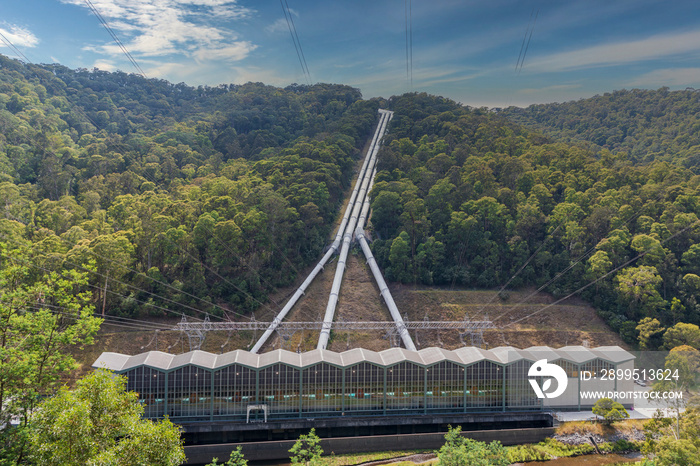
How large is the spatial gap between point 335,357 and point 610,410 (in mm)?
17791

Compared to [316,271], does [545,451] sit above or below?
below

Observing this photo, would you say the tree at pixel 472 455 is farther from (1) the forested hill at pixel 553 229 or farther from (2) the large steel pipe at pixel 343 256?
(1) the forested hill at pixel 553 229

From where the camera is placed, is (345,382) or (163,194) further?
(163,194)

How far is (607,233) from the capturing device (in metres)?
45.2

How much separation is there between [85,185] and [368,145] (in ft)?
180

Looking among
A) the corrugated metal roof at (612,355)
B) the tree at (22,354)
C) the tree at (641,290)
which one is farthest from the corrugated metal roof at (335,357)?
the tree at (641,290)

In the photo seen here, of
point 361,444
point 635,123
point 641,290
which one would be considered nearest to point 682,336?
point 641,290

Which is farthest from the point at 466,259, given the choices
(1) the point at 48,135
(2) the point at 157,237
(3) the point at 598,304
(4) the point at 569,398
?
(1) the point at 48,135

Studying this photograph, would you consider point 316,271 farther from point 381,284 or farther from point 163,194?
point 163,194

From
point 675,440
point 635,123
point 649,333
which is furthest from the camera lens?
point 635,123

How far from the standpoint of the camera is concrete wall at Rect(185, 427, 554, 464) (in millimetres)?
23922

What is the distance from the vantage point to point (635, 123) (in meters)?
101

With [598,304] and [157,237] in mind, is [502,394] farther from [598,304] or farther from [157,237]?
[157,237]

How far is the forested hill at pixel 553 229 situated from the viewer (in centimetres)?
4056
